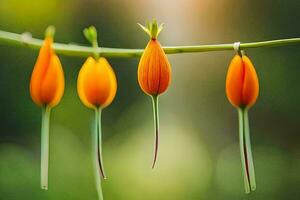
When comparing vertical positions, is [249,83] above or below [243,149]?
above

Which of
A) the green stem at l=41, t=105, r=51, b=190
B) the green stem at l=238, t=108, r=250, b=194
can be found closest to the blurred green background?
the green stem at l=238, t=108, r=250, b=194

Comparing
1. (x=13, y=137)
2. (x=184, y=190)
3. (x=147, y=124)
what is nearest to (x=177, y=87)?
(x=147, y=124)

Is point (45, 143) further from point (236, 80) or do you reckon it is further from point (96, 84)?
point (236, 80)

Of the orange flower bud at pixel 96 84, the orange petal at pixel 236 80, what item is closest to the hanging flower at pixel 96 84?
the orange flower bud at pixel 96 84

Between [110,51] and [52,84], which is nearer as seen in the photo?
[52,84]

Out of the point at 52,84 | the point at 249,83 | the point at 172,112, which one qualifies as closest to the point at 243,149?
the point at 249,83

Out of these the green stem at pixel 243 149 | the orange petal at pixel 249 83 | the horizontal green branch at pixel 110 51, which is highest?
the horizontal green branch at pixel 110 51

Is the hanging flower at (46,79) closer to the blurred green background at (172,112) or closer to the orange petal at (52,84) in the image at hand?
the orange petal at (52,84)
